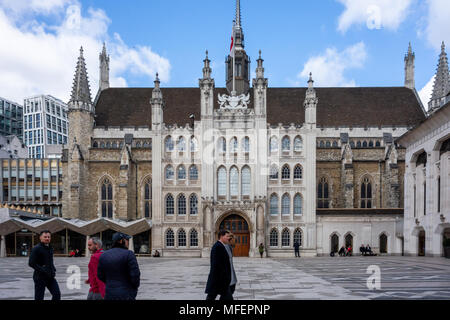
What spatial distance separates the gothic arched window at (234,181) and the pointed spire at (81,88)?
18.4 meters

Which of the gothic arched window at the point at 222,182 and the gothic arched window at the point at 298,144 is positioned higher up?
the gothic arched window at the point at 298,144

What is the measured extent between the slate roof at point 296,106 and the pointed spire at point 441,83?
6.27 feet

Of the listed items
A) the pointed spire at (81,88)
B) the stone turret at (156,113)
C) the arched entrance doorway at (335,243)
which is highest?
the pointed spire at (81,88)

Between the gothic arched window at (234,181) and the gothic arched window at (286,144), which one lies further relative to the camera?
the gothic arched window at (286,144)

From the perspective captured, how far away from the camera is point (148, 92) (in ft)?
Result: 181

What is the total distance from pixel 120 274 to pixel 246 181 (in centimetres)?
3598

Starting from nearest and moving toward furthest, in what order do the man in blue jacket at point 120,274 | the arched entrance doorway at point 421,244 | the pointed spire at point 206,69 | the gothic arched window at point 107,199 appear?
the man in blue jacket at point 120,274, the arched entrance doorway at point 421,244, the pointed spire at point 206,69, the gothic arched window at point 107,199

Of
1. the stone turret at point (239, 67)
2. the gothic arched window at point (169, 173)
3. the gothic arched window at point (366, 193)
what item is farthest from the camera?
the stone turret at point (239, 67)

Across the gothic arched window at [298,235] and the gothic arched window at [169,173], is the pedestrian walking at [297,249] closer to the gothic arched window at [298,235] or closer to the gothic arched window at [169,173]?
the gothic arched window at [298,235]

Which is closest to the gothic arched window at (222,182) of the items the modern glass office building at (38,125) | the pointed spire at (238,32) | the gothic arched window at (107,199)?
the gothic arched window at (107,199)


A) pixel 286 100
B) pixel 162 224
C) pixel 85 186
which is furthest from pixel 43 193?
pixel 286 100

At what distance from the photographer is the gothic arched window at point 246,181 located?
41.9 metres

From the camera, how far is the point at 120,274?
6309mm
